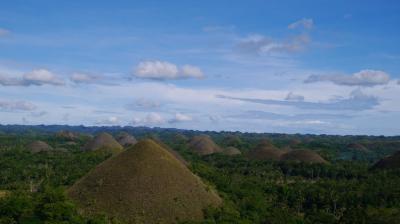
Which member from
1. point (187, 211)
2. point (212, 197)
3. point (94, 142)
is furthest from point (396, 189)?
point (94, 142)

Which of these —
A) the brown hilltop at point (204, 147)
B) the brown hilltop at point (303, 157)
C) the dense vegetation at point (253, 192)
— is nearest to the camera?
the dense vegetation at point (253, 192)

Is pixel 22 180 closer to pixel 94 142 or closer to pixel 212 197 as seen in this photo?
pixel 212 197

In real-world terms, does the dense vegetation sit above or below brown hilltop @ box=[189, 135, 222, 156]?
below

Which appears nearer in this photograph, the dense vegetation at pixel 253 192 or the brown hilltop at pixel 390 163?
the dense vegetation at pixel 253 192

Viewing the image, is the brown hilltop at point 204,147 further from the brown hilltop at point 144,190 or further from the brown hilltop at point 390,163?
the brown hilltop at point 144,190

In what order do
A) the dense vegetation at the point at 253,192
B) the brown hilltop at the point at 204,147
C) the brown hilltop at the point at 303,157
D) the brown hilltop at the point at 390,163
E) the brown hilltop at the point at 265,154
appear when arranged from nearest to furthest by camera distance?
the dense vegetation at the point at 253,192 < the brown hilltop at the point at 390,163 < the brown hilltop at the point at 303,157 < the brown hilltop at the point at 265,154 < the brown hilltop at the point at 204,147

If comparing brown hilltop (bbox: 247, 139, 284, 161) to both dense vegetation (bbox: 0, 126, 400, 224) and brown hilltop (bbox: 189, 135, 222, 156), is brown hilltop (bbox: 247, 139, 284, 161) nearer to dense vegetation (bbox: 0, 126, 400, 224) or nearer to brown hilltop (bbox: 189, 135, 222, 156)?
dense vegetation (bbox: 0, 126, 400, 224)

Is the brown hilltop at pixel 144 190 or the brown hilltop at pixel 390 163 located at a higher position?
the brown hilltop at pixel 390 163

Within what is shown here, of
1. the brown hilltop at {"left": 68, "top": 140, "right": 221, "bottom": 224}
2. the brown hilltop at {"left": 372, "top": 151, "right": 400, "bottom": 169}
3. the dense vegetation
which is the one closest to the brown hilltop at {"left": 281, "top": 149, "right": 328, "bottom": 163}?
the dense vegetation

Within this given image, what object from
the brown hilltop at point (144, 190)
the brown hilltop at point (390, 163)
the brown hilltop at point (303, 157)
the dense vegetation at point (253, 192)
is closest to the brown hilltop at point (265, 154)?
the brown hilltop at point (303, 157)

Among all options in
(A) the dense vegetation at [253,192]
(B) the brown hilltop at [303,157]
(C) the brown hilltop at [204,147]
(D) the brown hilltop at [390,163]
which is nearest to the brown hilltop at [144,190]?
(A) the dense vegetation at [253,192]
